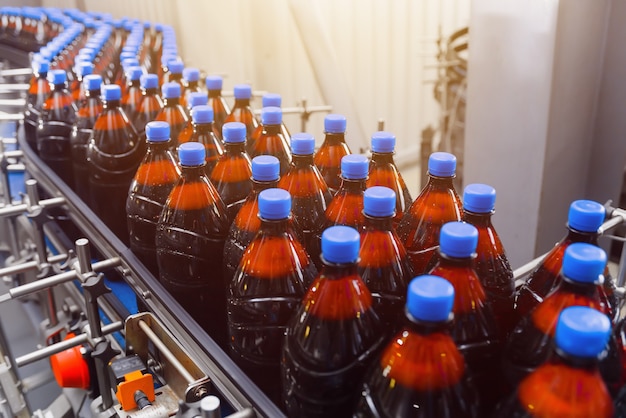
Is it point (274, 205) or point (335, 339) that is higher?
point (274, 205)

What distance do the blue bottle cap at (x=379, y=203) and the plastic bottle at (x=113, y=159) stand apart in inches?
29.0

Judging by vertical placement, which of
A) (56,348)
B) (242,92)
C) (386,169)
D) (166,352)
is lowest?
(56,348)

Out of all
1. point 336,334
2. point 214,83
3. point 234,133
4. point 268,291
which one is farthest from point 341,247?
point 214,83

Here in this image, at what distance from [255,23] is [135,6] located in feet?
3.46

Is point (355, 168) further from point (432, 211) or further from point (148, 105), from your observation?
point (148, 105)

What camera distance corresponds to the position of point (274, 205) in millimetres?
685

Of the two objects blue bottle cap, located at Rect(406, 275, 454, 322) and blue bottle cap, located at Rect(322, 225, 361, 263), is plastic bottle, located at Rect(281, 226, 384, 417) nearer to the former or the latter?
blue bottle cap, located at Rect(322, 225, 361, 263)

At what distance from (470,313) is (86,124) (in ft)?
3.73

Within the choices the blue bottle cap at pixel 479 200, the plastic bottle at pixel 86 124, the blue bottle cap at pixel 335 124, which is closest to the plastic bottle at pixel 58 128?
the plastic bottle at pixel 86 124

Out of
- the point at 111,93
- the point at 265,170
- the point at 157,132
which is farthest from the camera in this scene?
the point at 111,93

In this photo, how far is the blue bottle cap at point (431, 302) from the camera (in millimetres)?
488

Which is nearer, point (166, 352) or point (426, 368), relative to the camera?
point (426, 368)

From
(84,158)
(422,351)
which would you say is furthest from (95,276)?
(422,351)

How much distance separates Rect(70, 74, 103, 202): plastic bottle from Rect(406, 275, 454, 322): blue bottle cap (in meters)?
1.11
